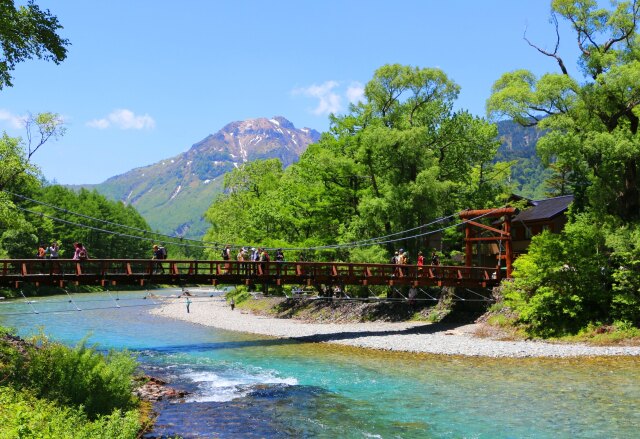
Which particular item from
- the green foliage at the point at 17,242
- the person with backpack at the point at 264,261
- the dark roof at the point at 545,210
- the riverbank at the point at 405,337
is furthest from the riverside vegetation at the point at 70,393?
the green foliage at the point at 17,242

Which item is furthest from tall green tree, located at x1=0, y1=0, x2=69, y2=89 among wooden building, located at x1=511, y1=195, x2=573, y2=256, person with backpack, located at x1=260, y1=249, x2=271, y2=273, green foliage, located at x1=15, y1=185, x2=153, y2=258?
green foliage, located at x1=15, y1=185, x2=153, y2=258

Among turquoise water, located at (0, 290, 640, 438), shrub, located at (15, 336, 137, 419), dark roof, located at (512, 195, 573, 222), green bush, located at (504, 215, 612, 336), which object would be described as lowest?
turquoise water, located at (0, 290, 640, 438)

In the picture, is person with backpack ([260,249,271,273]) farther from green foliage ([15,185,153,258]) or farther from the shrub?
green foliage ([15,185,153,258])

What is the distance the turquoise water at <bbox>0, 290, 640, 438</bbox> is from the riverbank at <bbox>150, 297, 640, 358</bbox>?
4.21ft

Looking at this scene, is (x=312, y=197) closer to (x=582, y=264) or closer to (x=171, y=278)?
(x=171, y=278)

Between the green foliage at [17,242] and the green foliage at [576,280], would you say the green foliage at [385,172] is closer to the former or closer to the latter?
the green foliage at [576,280]

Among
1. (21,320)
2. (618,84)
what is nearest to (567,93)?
(618,84)

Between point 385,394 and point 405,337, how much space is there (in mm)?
12163

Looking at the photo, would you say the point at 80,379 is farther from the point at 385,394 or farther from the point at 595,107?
the point at 595,107

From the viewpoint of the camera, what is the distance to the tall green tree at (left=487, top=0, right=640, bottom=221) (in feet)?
84.8

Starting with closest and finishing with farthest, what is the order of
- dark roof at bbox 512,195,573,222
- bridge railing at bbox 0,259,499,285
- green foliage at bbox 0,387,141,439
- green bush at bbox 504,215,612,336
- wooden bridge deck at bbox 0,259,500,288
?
green foliage at bbox 0,387,141,439
wooden bridge deck at bbox 0,259,500,288
green bush at bbox 504,215,612,336
bridge railing at bbox 0,259,499,285
dark roof at bbox 512,195,573,222

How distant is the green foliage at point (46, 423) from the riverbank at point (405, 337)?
17.6 metres

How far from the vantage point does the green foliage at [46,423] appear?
823cm

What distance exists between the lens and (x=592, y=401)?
52.1ft
